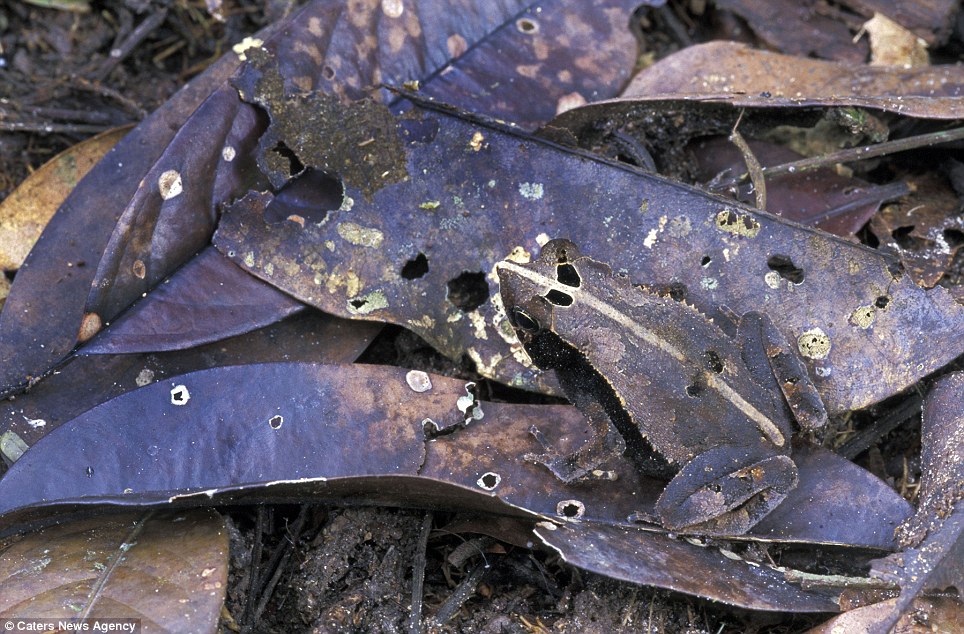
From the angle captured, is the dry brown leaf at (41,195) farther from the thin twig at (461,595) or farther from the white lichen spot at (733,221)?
the white lichen spot at (733,221)

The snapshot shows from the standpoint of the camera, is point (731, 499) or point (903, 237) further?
point (903, 237)

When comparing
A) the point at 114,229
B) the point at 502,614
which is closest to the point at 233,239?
the point at 114,229

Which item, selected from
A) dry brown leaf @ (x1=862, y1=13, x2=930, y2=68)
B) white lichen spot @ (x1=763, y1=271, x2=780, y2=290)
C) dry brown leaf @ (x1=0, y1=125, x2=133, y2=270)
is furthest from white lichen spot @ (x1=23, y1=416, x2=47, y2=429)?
dry brown leaf @ (x1=862, y1=13, x2=930, y2=68)

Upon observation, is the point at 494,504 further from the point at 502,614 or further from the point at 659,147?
the point at 659,147

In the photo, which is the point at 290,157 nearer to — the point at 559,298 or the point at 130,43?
the point at 559,298

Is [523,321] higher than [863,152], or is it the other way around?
[863,152]

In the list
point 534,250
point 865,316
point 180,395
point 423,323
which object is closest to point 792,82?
point 865,316

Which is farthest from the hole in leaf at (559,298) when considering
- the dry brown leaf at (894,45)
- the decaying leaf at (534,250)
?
the dry brown leaf at (894,45)

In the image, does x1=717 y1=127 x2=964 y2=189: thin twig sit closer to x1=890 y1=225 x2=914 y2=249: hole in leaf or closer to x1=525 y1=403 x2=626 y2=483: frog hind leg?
x1=890 y1=225 x2=914 y2=249: hole in leaf
